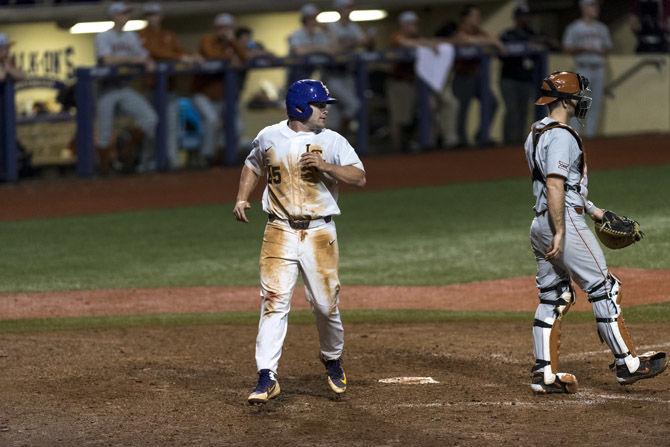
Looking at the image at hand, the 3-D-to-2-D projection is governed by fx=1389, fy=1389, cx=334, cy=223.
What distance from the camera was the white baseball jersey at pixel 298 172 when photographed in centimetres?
726

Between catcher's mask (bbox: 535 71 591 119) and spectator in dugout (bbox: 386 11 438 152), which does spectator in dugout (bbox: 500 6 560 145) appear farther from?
catcher's mask (bbox: 535 71 591 119)

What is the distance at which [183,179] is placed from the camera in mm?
17781

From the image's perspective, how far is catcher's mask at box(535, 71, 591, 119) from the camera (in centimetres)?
730

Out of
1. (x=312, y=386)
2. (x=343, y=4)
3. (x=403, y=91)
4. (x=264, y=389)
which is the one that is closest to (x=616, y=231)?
(x=312, y=386)

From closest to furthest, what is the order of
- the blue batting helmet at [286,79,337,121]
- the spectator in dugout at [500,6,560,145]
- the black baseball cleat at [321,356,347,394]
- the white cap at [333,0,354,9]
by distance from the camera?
1. the blue batting helmet at [286,79,337,121]
2. the black baseball cleat at [321,356,347,394]
3. the white cap at [333,0,354,9]
4. the spectator in dugout at [500,6,560,145]

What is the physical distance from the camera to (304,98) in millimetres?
7234

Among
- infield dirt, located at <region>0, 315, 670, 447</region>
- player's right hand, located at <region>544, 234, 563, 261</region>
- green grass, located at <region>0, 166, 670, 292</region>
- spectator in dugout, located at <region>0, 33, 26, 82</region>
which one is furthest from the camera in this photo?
spectator in dugout, located at <region>0, 33, 26, 82</region>

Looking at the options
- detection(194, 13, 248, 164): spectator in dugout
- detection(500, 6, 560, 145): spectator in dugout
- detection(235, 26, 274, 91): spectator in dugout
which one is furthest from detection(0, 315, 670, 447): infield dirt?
→ detection(500, 6, 560, 145): spectator in dugout

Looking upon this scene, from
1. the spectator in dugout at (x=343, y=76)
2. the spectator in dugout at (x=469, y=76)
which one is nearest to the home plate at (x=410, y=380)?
the spectator in dugout at (x=343, y=76)

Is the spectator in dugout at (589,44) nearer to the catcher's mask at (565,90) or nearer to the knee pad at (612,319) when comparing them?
the catcher's mask at (565,90)

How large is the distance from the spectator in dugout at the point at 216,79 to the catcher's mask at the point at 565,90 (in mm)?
11156

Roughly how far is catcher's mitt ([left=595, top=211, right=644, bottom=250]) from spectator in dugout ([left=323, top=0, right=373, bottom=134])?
11.7 meters

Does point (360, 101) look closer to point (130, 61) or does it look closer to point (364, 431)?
point (130, 61)

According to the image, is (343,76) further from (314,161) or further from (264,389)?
(264,389)
